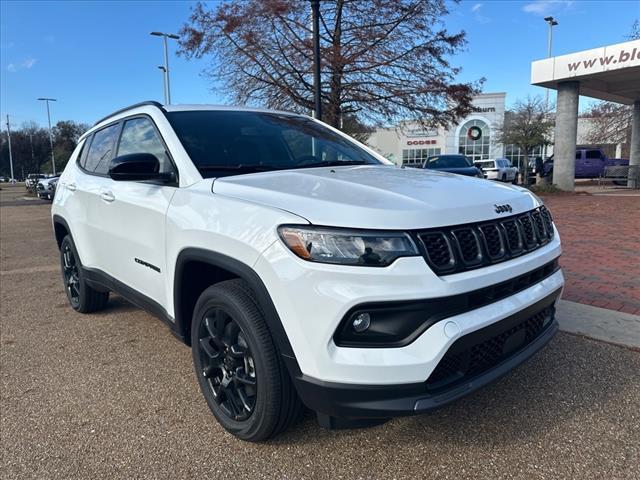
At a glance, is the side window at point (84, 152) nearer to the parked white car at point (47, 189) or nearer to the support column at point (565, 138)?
the support column at point (565, 138)

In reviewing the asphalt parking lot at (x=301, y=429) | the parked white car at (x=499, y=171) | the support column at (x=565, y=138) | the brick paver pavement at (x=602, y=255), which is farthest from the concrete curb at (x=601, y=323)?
the parked white car at (x=499, y=171)

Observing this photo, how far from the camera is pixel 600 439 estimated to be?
100 inches

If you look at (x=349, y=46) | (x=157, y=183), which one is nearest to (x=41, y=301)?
(x=157, y=183)

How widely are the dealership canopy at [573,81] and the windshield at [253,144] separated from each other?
1600 cm

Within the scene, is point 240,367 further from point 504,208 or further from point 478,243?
point 504,208

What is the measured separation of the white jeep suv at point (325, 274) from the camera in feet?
6.61

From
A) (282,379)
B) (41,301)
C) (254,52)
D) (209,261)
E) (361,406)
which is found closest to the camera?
(361,406)

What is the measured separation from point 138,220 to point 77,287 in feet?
6.68

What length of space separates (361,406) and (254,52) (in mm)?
12494

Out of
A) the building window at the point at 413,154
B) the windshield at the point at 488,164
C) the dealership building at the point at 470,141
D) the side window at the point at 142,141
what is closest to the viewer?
the side window at the point at 142,141

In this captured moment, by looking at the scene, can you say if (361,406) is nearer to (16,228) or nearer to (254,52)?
(254,52)

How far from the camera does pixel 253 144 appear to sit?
3.39 m

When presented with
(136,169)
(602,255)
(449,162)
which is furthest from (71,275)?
(449,162)

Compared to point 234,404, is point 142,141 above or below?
above
